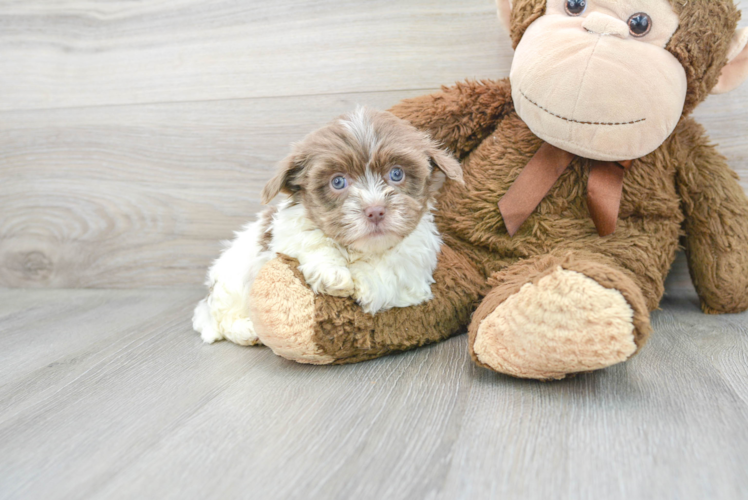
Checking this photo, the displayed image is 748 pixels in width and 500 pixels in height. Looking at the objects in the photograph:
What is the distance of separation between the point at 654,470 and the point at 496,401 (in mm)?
263

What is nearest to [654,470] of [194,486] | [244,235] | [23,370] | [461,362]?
[461,362]

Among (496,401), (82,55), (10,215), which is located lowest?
(10,215)

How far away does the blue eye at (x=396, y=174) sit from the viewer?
3.49 ft

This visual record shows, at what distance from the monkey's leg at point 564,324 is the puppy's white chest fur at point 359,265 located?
0.20 m

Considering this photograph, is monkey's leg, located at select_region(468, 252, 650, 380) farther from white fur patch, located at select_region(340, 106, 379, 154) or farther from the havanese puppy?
white fur patch, located at select_region(340, 106, 379, 154)

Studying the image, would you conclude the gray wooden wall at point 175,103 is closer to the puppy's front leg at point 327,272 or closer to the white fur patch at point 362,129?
the white fur patch at point 362,129

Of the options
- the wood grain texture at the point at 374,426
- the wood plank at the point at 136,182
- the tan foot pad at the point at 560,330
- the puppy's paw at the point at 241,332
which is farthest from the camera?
the wood plank at the point at 136,182

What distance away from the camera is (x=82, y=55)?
1.77m

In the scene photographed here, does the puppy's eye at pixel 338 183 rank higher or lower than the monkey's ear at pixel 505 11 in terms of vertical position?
lower

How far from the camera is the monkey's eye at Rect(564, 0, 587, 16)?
3.54 ft

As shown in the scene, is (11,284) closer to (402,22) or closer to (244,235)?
(244,235)

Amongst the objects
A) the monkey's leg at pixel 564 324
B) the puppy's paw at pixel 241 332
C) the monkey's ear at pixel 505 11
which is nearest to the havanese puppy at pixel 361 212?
the puppy's paw at pixel 241 332

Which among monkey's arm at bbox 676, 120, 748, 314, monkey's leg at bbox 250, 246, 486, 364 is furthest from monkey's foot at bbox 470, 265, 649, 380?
monkey's arm at bbox 676, 120, 748, 314

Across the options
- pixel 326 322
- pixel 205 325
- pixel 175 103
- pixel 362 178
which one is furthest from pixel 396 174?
pixel 175 103
